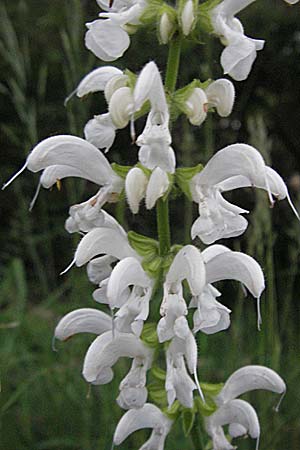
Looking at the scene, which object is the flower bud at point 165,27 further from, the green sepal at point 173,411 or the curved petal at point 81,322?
the green sepal at point 173,411

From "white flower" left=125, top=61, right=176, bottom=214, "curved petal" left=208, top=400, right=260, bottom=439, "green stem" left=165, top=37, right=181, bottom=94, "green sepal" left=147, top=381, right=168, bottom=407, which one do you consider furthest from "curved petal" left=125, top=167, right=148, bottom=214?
"curved petal" left=208, top=400, right=260, bottom=439

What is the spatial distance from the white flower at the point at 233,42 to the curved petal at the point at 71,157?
0.34m

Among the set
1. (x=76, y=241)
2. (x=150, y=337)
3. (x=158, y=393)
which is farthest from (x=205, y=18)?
(x=76, y=241)

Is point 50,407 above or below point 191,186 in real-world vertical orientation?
below

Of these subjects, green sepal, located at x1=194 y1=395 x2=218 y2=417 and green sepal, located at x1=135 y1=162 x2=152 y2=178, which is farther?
green sepal, located at x1=194 y1=395 x2=218 y2=417

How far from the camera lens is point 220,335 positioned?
3.08m

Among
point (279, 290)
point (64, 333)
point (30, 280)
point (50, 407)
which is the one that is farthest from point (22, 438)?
point (30, 280)

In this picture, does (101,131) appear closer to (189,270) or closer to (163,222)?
(163,222)

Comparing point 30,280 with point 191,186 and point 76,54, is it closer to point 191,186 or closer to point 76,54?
point 76,54

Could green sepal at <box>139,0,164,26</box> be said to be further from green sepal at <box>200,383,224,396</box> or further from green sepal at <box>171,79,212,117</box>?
green sepal at <box>200,383,224,396</box>

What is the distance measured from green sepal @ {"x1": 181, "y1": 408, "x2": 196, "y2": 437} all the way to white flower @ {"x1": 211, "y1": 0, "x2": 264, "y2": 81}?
758 mm

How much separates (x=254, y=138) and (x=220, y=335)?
45.3 inches

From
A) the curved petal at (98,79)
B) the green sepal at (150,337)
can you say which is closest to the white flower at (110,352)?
the green sepal at (150,337)

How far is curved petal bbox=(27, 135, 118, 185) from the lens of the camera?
57.3 inches
